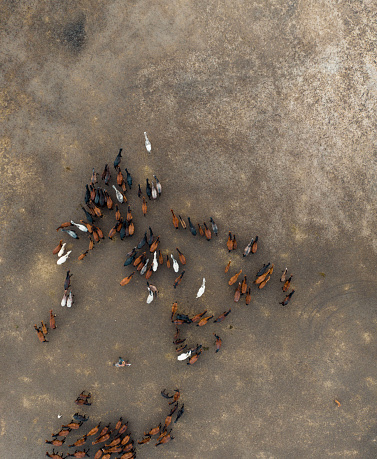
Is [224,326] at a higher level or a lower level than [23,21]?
lower

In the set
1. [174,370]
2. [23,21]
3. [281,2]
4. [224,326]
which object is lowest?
[174,370]

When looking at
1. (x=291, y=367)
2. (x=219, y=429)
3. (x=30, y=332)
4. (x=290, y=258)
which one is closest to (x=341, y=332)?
(x=291, y=367)

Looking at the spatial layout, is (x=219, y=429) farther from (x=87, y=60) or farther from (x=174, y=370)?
(x=87, y=60)

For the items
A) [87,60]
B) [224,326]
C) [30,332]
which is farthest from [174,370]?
[87,60]

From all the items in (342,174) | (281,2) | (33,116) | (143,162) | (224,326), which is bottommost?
(224,326)

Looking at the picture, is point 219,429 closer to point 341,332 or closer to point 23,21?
point 341,332

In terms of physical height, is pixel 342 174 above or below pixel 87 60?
above
